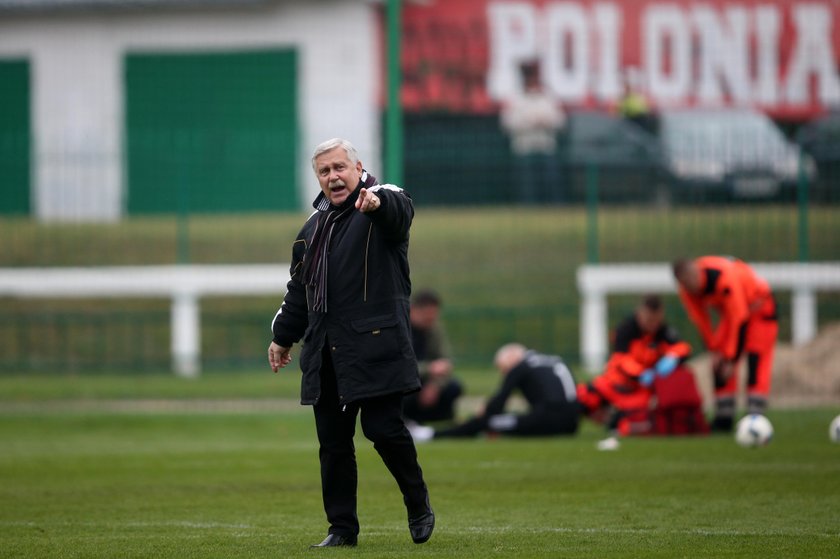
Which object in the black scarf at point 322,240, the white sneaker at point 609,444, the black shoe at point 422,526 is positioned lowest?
the white sneaker at point 609,444

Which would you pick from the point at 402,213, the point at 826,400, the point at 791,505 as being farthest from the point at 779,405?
the point at 402,213

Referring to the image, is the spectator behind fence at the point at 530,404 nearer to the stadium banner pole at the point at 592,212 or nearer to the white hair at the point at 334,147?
the white hair at the point at 334,147

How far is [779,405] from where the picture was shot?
59.5 feet

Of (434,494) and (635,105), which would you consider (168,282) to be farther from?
(434,494)

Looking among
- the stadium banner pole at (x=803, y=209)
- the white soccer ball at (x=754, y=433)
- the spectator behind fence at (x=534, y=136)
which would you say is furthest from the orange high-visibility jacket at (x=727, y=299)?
the spectator behind fence at (x=534, y=136)

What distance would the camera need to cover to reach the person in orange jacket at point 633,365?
15.0 meters

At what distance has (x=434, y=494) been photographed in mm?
10555

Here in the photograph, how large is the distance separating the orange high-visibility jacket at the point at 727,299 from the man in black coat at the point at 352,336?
6.97m

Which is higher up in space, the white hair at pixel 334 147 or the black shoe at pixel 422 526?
the white hair at pixel 334 147

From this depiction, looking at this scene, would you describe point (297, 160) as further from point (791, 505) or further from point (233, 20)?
point (791, 505)

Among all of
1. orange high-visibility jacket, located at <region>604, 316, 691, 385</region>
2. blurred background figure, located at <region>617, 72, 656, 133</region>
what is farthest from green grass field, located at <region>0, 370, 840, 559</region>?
blurred background figure, located at <region>617, 72, 656, 133</region>

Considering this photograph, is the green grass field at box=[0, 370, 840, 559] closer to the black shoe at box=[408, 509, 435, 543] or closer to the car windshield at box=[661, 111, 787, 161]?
the black shoe at box=[408, 509, 435, 543]

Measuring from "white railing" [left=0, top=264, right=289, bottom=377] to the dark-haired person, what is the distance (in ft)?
24.2

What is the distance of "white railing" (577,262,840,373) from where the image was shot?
2158 cm
